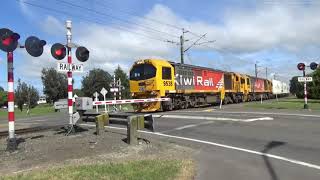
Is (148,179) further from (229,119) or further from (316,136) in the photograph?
(229,119)

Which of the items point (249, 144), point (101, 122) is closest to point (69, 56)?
point (101, 122)

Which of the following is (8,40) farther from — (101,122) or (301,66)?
(301,66)

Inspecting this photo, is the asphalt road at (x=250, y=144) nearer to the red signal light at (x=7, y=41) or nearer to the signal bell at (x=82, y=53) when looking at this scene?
the signal bell at (x=82, y=53)

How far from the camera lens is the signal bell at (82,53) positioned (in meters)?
16.1

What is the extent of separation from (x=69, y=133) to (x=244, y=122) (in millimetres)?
7911

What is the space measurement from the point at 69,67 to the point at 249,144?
620 centimetres

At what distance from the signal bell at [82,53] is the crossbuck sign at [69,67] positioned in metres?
0.27

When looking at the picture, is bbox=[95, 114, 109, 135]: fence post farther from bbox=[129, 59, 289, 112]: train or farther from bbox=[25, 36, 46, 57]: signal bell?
bbox=[129, 59, 289, 112]: train

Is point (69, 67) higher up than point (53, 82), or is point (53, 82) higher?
point (53, 82)

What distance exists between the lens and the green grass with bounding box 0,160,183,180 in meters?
9.23

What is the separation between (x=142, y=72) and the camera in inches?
1340

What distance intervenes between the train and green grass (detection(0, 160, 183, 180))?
2243 cm

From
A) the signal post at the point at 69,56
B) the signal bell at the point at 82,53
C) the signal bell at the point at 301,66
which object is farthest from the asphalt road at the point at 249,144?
the signal bell at the point at 301,66

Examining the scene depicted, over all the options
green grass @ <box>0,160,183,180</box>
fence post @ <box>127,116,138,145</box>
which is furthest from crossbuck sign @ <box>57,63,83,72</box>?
green grass @ <box>0,160,183,180</box>
